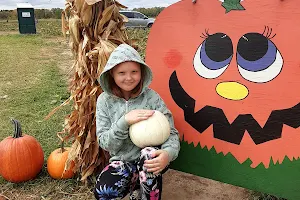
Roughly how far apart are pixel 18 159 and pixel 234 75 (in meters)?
2.04


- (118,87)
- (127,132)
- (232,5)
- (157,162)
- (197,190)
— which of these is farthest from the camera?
(197,190)

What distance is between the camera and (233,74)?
2580 millimetres

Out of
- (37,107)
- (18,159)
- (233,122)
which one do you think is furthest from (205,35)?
(37,107)

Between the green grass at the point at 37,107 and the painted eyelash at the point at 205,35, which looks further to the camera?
the green grass at the point at 37,107

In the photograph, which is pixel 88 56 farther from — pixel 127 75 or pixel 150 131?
pixel 150 131

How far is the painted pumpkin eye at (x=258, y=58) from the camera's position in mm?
2398

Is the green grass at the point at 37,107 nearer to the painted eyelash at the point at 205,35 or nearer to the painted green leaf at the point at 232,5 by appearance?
the painted eyelash at the point at 205,35

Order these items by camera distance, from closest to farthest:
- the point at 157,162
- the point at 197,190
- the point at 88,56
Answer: the point at 157,162, the point at 88,56, the point at 197,190

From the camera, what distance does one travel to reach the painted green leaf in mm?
2488

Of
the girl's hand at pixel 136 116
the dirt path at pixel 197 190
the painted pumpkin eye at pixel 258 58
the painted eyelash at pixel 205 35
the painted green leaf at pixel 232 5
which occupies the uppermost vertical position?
the painted green leaf at pixel 232 5

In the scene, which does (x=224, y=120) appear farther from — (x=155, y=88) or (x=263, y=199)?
(x=263, y=199)

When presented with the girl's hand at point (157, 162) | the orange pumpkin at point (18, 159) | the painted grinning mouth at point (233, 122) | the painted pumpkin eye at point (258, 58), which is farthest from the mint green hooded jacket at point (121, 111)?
the orange pumpkin at point (18, 159)

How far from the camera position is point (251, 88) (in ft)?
8.20

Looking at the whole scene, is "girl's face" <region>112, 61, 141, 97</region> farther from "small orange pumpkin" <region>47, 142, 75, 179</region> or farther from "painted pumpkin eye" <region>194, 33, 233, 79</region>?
"small orange pumpkin" <region>47, 142, 75, 179</region>
